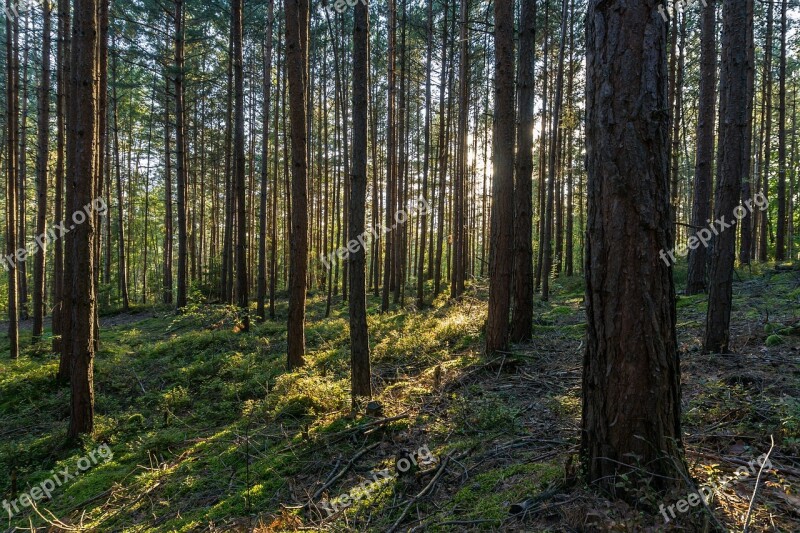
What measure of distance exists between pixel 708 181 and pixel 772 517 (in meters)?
9.21

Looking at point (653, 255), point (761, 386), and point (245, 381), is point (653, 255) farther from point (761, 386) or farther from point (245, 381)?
point (245, 381)

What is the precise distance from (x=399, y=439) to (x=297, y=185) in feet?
15.4

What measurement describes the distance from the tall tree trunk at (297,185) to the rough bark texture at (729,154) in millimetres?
6034

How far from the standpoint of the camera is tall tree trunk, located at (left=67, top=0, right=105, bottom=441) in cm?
562

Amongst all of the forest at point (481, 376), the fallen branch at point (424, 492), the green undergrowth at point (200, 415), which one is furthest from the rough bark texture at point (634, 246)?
the green undergrowth at point (200, 415)

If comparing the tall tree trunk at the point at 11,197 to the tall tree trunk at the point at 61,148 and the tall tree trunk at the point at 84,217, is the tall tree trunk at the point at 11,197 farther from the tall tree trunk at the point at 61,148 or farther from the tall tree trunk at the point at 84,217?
the tall tree trunk at the point at 84,217

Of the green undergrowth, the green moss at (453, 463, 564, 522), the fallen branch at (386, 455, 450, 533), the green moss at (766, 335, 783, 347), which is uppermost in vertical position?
the green moss at (766, 335, 783, 347)

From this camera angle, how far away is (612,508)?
2.24 metres

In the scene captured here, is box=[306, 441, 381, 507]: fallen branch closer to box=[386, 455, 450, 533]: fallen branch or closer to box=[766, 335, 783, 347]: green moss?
box=[386, 455, 450, 533]: fallen branch

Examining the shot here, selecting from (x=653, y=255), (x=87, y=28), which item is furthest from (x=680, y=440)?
(x=87, y=28)

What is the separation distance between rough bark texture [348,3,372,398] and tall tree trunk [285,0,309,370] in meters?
2.27

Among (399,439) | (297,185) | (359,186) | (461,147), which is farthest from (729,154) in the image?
(461,147)

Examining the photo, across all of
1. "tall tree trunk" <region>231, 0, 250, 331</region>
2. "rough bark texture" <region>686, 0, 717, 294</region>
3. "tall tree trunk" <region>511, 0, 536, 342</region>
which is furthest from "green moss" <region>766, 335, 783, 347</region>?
"tall tree trunk" <region>231, 0, 250, 331</region>

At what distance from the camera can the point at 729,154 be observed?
196 inches
